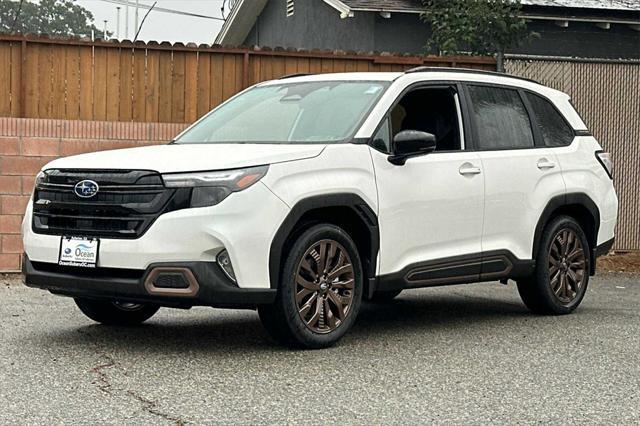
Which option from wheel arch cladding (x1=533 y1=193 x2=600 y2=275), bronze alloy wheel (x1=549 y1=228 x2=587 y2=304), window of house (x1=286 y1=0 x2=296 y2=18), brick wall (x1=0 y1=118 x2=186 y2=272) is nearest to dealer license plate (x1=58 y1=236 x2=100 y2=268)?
wheel arch cladding (x1=533 y1=193 x2=600 y2=275)

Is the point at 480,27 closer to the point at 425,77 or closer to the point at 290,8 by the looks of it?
the point at 425,77

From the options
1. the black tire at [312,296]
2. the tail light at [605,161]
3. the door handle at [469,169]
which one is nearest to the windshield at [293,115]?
the black tire at [312,296]

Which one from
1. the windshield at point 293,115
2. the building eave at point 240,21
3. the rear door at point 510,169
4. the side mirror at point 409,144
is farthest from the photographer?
the building eave at point 240,21

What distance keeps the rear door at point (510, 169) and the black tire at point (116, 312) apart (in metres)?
2.55

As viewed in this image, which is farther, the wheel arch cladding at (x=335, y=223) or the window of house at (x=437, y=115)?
the window of house at (x=437, y=115)

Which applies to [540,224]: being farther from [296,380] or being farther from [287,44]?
[287,44]

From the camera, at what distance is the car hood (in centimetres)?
669

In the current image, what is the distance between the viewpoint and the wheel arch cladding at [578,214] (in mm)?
8844

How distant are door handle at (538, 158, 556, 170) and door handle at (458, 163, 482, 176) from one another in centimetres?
82

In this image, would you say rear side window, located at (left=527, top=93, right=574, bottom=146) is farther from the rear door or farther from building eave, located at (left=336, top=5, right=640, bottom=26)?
building eave, located at (left=336, top=5, right=640, bottom=26)

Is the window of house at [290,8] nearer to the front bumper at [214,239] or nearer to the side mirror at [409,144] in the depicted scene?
the side mirror at [409,144]

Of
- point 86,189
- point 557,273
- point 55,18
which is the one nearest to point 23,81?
point 86,189

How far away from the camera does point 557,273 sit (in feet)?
29.8

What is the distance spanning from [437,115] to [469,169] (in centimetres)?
53
